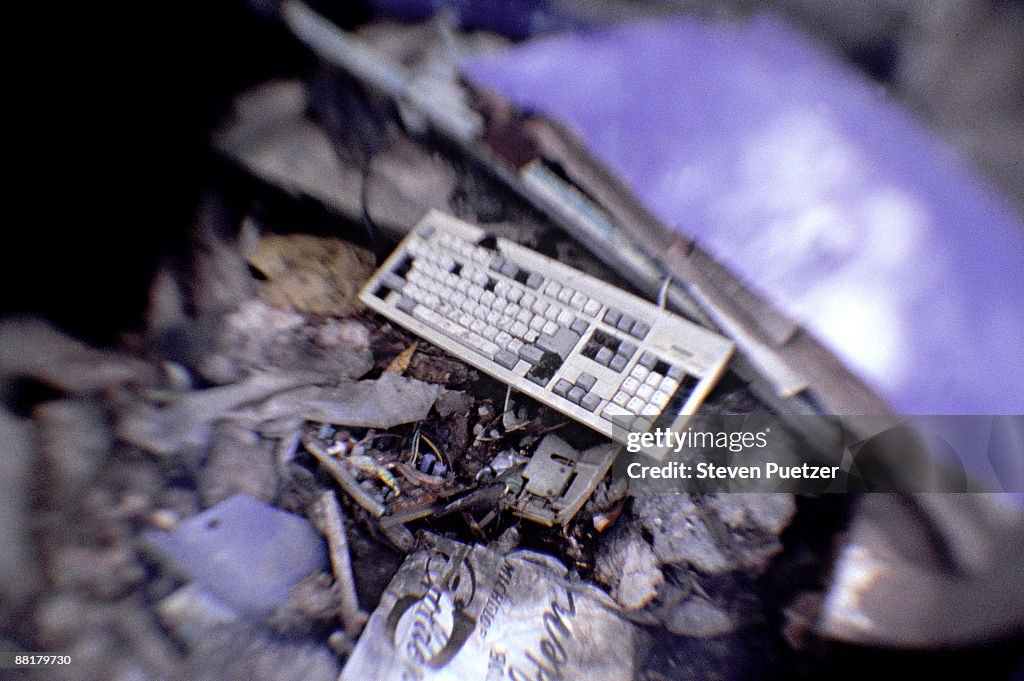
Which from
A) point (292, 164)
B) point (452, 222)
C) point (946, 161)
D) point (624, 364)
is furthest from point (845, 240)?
point (292, 164)

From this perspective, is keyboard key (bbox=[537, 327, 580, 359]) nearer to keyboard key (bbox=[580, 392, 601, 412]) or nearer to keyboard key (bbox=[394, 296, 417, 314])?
keyboard key (bbox=[580, 392, 601, 412])

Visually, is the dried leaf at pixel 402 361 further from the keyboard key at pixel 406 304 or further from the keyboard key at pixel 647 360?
the keyboard key at pixel 647 360

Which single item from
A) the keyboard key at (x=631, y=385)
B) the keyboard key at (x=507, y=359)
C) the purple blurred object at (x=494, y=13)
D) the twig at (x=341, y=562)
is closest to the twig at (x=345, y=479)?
the twig at (x=341, y=562)

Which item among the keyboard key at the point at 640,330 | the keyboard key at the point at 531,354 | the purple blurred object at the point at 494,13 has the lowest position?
the keyboard key at the point at 531,354

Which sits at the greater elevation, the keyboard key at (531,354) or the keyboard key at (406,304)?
the keyboard key at (531,354)

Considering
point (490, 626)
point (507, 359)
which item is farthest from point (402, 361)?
point (490, 626)

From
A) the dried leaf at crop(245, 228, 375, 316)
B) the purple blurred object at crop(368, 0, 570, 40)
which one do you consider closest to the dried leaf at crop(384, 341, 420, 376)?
the dried leaf at crop(245, 228, 375, 316)

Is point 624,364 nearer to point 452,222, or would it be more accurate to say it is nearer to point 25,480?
point 452,222
